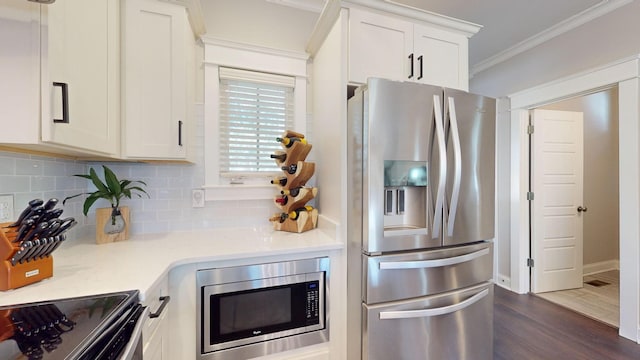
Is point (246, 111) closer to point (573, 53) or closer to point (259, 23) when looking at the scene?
point (259, 23)

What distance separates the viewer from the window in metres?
1.92

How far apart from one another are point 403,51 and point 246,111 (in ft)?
3.97

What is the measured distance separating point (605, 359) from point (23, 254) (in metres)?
3.34

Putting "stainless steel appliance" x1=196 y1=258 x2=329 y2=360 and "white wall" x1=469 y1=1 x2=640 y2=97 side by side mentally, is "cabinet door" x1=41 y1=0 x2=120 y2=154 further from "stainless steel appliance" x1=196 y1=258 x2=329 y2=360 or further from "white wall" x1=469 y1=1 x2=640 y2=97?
"white wall" x1=469 y1=1 x2=640 y2=97

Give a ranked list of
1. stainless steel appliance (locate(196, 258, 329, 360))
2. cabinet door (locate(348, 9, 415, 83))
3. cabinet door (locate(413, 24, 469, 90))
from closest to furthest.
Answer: stainless steel appliance (locate(196, 258, 329, 360))
cabinet door (locate(348, 9, 415, 83))
cabinet door (locate(413, 24, 469, 90))

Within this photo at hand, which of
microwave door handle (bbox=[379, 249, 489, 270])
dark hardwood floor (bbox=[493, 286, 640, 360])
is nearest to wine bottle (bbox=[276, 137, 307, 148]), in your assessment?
microwave door handle (bbox=[379, 249, 489, 270])

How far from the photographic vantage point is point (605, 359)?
5.93 ft

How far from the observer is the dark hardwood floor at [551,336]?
1878mm

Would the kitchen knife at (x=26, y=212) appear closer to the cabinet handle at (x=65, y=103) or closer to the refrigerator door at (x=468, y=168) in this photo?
the cabinet handle at (x=65, y=103)

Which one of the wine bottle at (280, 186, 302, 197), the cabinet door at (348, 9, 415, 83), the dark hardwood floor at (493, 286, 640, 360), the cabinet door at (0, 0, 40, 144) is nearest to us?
the cabinet door at (0, 0, 40, 144)

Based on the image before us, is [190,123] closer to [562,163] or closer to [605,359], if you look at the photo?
[605,359]

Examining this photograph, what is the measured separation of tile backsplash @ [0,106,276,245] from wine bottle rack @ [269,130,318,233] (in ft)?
1.03

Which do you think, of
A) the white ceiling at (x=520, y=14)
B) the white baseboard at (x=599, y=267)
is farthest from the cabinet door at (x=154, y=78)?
the white baseboard at (x=599, y=267)

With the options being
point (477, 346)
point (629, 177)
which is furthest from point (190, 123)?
point (629, 177)
